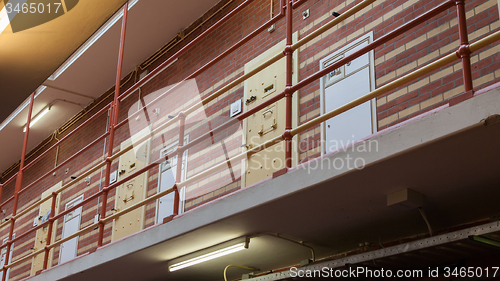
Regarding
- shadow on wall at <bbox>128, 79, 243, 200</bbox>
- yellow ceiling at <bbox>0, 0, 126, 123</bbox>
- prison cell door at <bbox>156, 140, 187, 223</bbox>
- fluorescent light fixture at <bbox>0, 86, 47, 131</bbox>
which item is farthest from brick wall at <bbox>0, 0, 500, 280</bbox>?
yellow ceiling at <bbox>0, 0, 126, 123</bbox>

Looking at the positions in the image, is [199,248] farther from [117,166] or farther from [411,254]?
[117,166]

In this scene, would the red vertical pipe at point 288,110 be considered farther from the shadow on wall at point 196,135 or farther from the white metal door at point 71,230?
the white metal door at point 71,230

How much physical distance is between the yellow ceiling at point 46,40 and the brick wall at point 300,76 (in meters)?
2.77

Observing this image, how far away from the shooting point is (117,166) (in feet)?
29.1

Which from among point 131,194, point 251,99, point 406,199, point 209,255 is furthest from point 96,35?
point 406,199

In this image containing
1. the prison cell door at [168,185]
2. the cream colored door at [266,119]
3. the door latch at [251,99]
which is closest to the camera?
the cream colored door at [266,119]

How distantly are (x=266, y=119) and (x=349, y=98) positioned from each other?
1.29 meters

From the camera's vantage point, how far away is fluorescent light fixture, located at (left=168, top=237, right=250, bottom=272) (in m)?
4.02

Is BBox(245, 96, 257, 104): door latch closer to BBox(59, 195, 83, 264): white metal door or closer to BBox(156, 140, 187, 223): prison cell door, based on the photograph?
BBox(156, 140, 187, 223): prison cell door

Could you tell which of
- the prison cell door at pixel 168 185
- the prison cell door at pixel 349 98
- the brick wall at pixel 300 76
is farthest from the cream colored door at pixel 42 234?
the prison cell door at pixel 349 98

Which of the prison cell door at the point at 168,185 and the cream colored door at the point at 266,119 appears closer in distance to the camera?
the cream colored door at the point at 266,119

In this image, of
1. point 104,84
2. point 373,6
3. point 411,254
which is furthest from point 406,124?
point 104,84

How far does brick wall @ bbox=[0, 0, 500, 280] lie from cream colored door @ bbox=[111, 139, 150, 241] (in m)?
0.16

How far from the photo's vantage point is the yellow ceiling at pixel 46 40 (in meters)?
3.29
